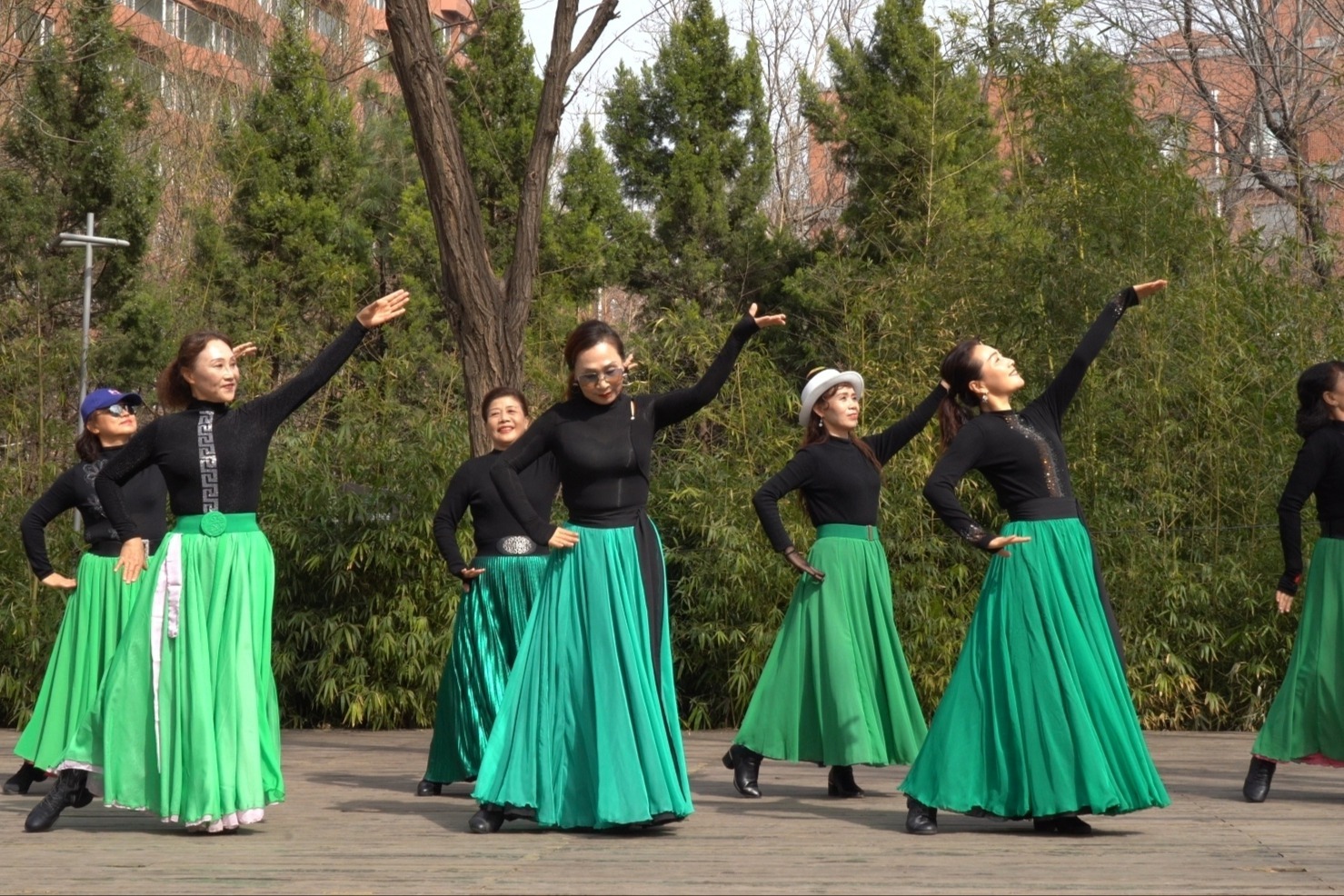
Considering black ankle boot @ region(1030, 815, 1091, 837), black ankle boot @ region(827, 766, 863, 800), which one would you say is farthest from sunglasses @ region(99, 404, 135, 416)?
black ankle boot @ region(1030, 815, 1091, 837)

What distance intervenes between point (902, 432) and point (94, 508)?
317 centimetres

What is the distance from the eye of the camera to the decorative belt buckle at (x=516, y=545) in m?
7.07

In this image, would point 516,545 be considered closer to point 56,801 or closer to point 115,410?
point 115,410

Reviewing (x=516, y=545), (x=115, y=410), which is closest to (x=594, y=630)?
(x=516, y=545)

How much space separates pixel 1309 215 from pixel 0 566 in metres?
9.80

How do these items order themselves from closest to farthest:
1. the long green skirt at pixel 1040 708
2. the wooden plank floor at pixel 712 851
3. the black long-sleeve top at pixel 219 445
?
the wooden plank floor at pixel 712 851
the long green skirt at pixel 1040 708
the black long-sleeve top at pixel 219 445

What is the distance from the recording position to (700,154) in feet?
55.6

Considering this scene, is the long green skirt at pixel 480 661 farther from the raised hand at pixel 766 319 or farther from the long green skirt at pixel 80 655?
the raised hand at pixel 766 319

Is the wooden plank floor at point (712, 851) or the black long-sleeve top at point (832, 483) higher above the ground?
the black long-sleeve top at point (832, 483)

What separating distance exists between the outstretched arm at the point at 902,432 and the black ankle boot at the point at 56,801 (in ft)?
10.4

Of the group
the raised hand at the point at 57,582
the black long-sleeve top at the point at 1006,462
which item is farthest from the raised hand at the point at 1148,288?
the raised hand at the point at 57,582

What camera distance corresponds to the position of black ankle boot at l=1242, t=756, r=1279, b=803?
6422 mm

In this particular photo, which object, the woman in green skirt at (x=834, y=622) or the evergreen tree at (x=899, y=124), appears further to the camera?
the evergreen tree at (x=899, y=124)

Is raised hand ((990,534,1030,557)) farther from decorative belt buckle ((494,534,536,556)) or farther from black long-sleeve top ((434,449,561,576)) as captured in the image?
decorative belt buckle ((494,534,536,556))
